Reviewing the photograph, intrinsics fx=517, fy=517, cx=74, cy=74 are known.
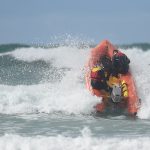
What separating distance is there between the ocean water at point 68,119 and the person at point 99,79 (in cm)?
28

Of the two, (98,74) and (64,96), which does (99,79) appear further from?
(64,96)

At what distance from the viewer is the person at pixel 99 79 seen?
11.0m

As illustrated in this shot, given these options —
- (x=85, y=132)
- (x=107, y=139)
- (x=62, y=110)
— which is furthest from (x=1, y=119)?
(x=107, y=139)

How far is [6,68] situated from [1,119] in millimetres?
13468

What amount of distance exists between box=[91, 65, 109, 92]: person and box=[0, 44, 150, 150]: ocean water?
0.28 meters

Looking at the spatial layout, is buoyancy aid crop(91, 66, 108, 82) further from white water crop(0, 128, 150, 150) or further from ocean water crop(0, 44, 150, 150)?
white water crop(0, 128, 150, 150)

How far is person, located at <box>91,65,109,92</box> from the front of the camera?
36.1 ft

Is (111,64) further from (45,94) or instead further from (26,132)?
(26,132)

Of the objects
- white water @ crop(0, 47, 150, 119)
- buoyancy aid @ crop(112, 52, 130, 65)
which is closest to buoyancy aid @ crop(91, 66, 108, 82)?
white water @ crop(0, 47, 150, 119)

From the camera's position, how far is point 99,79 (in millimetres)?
11016

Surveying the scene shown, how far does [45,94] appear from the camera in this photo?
1284cm

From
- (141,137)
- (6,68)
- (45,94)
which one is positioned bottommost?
(141,137)

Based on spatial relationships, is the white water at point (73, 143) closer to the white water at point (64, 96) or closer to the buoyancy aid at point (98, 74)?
the white water at point (64, 96)

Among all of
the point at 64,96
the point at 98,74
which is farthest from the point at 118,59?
the point at 64,96
